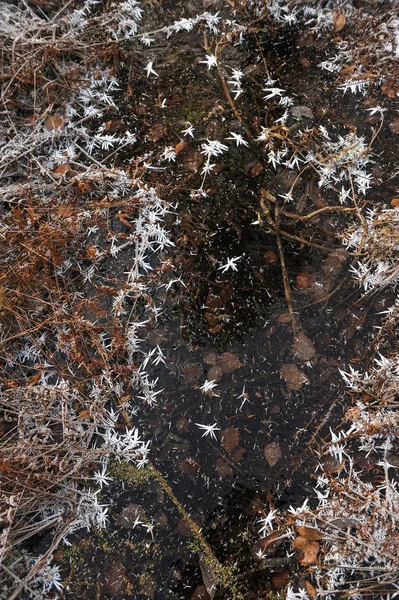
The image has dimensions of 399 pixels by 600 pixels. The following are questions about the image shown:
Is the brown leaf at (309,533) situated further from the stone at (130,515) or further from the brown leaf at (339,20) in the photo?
the brown leaf at (339,20)

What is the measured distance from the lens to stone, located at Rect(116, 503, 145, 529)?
258 centimetres

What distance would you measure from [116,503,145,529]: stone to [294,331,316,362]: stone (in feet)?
4.09

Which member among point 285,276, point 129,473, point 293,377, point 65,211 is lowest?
point 129,473

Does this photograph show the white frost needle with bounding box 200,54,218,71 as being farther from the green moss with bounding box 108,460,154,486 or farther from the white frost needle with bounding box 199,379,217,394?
the green moss with bounding box 108,460,154,486

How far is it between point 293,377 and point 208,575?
114 cm

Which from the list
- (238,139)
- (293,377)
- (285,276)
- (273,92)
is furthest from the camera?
(273,92)

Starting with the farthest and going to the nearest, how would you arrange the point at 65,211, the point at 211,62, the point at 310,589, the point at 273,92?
1. the point at 211,62
2. the point at 273,92
3. the point at 65,211
4. the point at 310,589

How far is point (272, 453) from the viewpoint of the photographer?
8.59 ft

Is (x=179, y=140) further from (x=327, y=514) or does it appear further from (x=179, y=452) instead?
(x=327, y=514)

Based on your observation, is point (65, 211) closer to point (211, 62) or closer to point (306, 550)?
point (211, 62)

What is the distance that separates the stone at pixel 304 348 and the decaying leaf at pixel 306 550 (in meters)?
0.96

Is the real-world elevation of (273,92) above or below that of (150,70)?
below

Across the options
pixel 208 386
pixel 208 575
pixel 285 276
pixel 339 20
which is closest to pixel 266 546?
pixel 208 575

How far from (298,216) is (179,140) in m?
1.01
